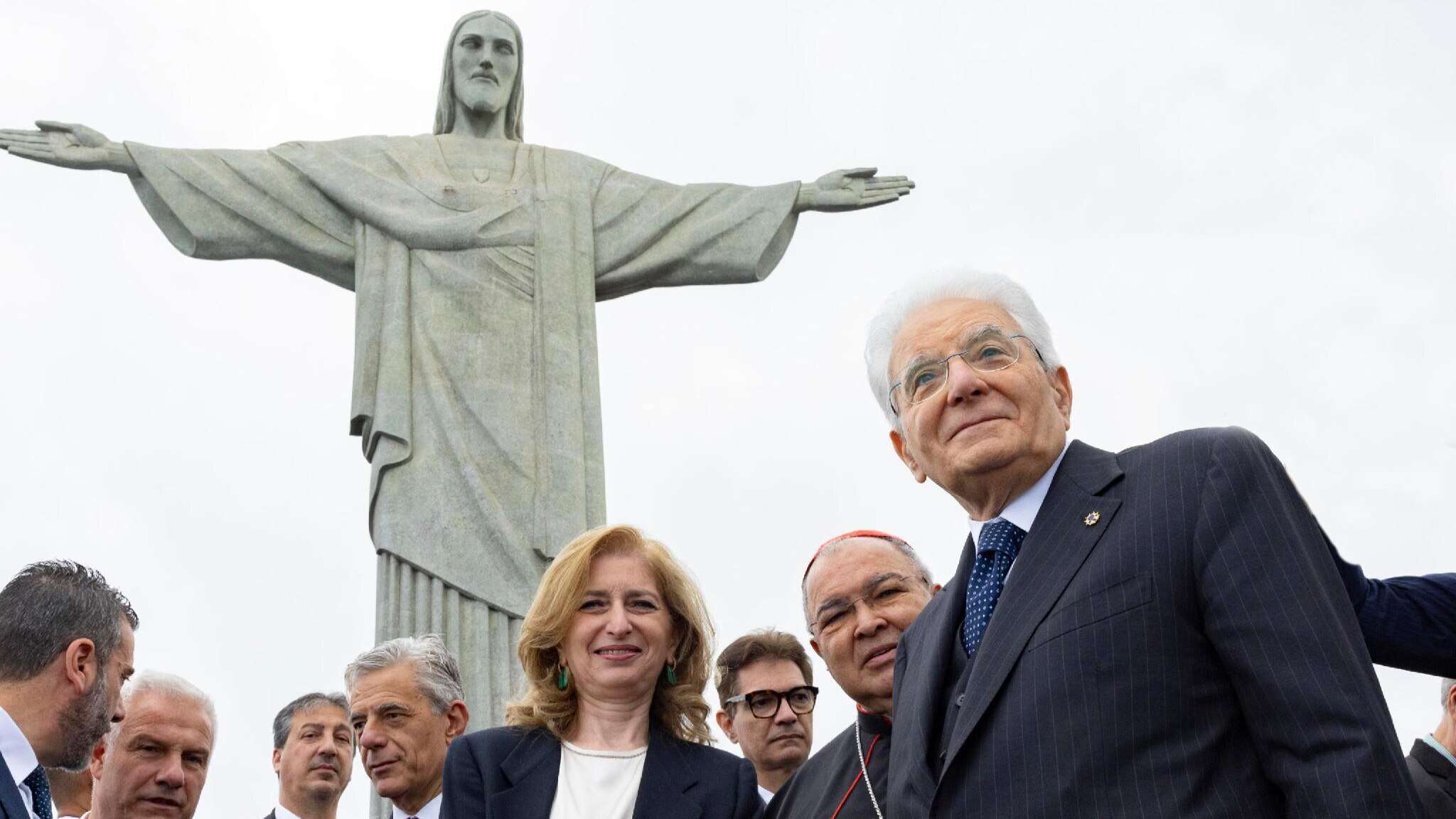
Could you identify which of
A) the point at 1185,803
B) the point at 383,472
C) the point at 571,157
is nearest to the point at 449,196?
the point at 571,157

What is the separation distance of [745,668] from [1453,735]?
1.97m

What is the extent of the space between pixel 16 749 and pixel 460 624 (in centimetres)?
407

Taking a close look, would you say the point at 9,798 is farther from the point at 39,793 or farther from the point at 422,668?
the point at 422,668

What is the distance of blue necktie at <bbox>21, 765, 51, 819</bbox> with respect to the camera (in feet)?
11.8

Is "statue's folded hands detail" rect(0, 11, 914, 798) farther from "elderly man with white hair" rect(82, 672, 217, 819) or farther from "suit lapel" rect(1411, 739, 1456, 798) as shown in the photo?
"suit lapel" rect(1411, 739, 1456, 798)

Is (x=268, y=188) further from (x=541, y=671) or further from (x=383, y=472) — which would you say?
(x=541, y=671)

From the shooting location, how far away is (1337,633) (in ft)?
7.84

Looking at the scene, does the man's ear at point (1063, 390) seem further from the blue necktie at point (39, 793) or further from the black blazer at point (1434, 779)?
the blue necktie at point (39, 793)

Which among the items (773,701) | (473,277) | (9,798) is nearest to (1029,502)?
(9,798)

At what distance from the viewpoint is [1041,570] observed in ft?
8.84

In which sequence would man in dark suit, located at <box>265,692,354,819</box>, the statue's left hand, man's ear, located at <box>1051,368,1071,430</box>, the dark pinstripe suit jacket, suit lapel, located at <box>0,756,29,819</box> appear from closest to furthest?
1. the dark pinstripe suit jacket
2. man's ear, located at <box>1051,368,1071,430</box>
3. suit lapel, located at <box>0,756,29,819</box>
4. man in dark suit, located at <box>265,692,354,819</box>
5. the statue's left hand

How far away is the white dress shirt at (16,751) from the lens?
3482mm

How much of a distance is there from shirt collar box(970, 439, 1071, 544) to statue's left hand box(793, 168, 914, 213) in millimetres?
5663

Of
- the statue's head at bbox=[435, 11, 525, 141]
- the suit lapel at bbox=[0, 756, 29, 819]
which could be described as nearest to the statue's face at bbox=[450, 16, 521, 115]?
the statue's head at bbox=[435, 11, 525, 141]
